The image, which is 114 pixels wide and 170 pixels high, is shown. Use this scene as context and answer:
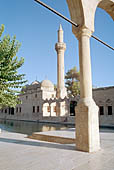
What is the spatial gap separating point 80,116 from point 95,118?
43 cm

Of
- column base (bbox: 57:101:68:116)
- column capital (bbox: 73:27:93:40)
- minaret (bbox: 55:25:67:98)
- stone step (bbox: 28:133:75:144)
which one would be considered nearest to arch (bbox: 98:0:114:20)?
column capital (bbox: 73:27:93:40)

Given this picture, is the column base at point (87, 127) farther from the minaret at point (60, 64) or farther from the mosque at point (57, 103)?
the minaret at point (60, 64)

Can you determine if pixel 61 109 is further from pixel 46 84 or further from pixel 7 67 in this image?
pixel 7 67

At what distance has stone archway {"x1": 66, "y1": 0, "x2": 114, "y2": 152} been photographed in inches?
164

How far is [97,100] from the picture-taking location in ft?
67.6

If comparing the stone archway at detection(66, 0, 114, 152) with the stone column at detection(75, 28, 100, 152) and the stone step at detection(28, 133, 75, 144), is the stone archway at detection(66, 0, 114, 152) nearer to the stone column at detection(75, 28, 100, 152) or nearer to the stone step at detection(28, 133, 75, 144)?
the stone column at detection(75, 28, 100, 152)

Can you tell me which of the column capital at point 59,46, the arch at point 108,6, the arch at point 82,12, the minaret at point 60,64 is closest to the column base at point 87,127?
the arch at point 82,12

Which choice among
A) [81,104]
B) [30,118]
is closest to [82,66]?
[81,104]

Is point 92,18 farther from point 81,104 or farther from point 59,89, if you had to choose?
point 59,89

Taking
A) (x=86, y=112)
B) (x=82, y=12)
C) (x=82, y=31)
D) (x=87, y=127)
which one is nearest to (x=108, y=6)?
(x=82, y=12)

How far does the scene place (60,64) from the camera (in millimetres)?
29047

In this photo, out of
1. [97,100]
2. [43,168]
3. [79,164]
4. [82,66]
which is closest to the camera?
[43,168]

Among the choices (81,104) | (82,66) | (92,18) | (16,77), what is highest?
(92,18)

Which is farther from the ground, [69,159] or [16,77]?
[16,77]
